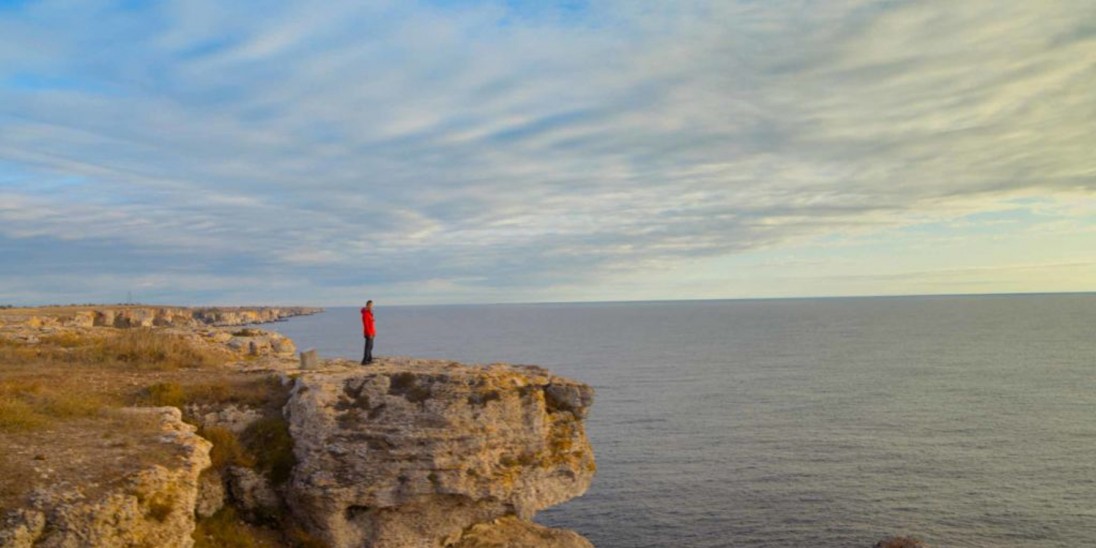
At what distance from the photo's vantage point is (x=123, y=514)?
13656 millimetres

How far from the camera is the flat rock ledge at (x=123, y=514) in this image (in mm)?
12711

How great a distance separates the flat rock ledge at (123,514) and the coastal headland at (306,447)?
0.04 metres

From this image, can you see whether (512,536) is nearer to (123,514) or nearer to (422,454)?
(422,454)

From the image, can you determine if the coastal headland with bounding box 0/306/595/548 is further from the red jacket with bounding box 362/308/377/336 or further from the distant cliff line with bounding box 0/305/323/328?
the distant cliff line with bounding box 0/305/323/328

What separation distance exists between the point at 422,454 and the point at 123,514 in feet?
24.3

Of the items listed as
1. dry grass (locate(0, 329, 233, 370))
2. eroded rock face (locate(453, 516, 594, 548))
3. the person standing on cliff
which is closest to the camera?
eroded rock face (locate(453, 516, 594, 548))

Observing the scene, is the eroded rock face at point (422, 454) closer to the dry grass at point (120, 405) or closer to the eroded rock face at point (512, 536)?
the eroded rock face at point (512, 536)

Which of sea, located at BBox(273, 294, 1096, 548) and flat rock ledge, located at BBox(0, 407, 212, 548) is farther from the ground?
flat rock ledge, located at BBox(0, 407, 212, 548)

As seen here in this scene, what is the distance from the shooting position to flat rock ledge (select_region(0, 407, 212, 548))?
1271 cm

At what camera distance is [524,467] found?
21.0 meters

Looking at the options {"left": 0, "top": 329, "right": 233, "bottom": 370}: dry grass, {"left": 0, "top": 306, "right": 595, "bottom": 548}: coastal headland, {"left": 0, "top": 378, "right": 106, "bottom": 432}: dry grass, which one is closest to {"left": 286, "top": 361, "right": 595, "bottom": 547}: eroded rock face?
{"left": 0, "top": 306, "right": 595, "bottom": 548}: coastal headland

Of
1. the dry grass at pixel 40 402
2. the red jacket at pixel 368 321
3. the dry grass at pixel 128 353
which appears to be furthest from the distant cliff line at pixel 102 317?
the dry grass at pixel 40 402

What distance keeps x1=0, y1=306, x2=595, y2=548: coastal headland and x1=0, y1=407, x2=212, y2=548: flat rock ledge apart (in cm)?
4

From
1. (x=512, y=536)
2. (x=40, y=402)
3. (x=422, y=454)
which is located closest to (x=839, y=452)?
(x=512, y=536)
